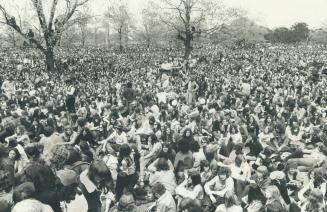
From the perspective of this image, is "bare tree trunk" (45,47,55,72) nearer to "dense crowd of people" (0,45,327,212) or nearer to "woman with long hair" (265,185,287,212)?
"dense crowd of people" (0,45,327,212)

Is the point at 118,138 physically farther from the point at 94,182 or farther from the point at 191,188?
the point at 191,188

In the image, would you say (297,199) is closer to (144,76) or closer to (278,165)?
(278,165)

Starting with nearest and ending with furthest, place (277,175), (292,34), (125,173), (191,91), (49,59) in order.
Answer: (277,175) → (125,173) → (191,91) → (49,59) → (292,34)

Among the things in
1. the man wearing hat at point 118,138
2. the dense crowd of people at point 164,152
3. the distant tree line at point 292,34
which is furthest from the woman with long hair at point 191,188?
the distant tree line at point 292,34

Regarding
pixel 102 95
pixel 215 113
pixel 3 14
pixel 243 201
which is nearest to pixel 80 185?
pixel 243 201

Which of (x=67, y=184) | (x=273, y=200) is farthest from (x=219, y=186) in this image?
(x=67, y=184)

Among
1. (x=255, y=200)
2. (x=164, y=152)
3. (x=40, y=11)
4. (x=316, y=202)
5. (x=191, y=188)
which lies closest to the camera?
(x=316, y=202)

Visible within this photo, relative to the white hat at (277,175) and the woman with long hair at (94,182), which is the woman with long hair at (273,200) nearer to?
the white hat at (277,175)

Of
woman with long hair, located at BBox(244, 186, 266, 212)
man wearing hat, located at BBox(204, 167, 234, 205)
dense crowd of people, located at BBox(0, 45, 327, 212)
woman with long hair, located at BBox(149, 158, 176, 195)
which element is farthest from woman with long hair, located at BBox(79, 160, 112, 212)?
woman with long hair, located at BBox(244, 186, 266, 212)

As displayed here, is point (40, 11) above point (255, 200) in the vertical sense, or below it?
above
